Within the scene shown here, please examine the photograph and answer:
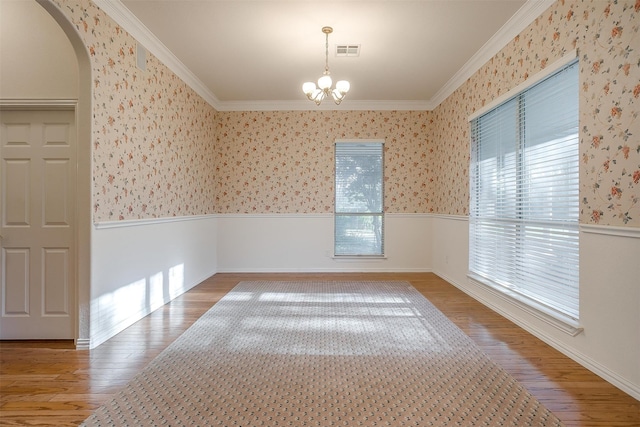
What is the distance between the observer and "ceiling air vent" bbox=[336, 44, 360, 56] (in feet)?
12.7

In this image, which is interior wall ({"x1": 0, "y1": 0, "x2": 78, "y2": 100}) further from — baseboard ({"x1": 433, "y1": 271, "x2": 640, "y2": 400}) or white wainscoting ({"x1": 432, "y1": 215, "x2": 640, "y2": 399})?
baseboard ({"x1": 433, "y1": 271, "x2": 640, "y2": 400})

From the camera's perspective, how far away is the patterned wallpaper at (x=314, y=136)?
224cm

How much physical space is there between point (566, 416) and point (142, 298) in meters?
3.60

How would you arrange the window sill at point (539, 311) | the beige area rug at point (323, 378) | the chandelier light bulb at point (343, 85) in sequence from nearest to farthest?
the beige area rug at point (323, 378) → the window sill at point (539, 311) → the chandelier light bulb at point (343, 85)

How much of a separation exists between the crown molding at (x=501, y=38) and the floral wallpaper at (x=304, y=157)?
1.16m

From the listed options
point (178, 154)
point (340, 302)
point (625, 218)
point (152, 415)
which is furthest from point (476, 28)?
point (152, 415)

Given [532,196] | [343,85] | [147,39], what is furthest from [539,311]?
[147,39]

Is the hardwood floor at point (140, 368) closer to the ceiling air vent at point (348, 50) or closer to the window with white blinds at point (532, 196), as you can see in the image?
the window with white blinds at point (532, 196)

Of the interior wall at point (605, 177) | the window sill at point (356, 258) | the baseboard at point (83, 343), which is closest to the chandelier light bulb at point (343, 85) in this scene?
the interior wall at point (605, 177)

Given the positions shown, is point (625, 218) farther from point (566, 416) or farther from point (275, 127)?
point (275, 127)

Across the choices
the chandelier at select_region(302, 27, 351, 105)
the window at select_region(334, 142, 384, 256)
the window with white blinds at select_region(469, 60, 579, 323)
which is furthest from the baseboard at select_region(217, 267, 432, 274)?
the chandelier at select_region(302, 27, 351, 105)

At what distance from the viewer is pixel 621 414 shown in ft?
6.12

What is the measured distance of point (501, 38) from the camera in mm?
3604

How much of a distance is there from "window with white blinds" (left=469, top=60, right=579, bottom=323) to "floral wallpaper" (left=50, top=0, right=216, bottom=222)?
149 inches
